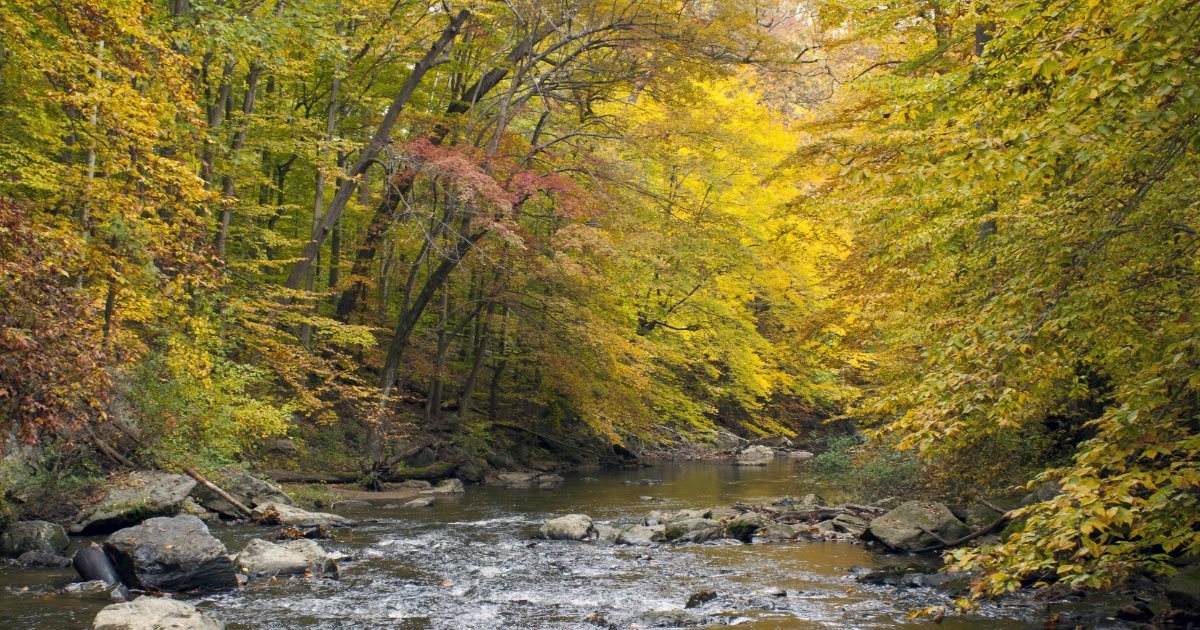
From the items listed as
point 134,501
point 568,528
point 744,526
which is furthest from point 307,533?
point 744,526

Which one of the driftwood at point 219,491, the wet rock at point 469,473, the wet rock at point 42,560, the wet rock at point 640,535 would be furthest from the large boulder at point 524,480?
the wet rock at point 42,560

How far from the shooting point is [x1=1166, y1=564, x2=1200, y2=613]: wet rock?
7.25 metres

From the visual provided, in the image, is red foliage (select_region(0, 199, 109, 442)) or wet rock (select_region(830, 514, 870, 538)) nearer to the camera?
red foliage (select_region(0, 199, 109, 442))

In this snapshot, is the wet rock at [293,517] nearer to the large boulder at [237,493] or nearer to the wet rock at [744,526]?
the large boulder at [237,493]

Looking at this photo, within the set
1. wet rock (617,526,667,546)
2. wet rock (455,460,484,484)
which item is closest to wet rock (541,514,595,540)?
wet rock (617,526,667,546)

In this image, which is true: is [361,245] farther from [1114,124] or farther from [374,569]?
[1114,124]

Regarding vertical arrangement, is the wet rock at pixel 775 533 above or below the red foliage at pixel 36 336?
below

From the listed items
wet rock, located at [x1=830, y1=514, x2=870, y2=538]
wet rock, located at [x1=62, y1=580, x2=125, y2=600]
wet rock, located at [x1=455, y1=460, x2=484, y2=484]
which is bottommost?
wet rock, located at [x1=455, y1=460, x2=484, y2=484]

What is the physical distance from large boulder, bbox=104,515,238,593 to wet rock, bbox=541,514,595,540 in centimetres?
526

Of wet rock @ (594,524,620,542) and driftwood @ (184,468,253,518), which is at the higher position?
driftwood @ (184,468,253,518)

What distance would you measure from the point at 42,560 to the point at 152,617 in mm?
3974

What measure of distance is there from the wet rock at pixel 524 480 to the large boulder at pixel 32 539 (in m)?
11.4

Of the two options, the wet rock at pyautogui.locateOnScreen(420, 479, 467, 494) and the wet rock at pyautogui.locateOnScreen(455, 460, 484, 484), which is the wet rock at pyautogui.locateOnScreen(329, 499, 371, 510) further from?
the wet rock at pyautogui.locateOnScreen(455, 460, 484, 484)

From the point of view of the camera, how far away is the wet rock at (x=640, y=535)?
42.5 feet
